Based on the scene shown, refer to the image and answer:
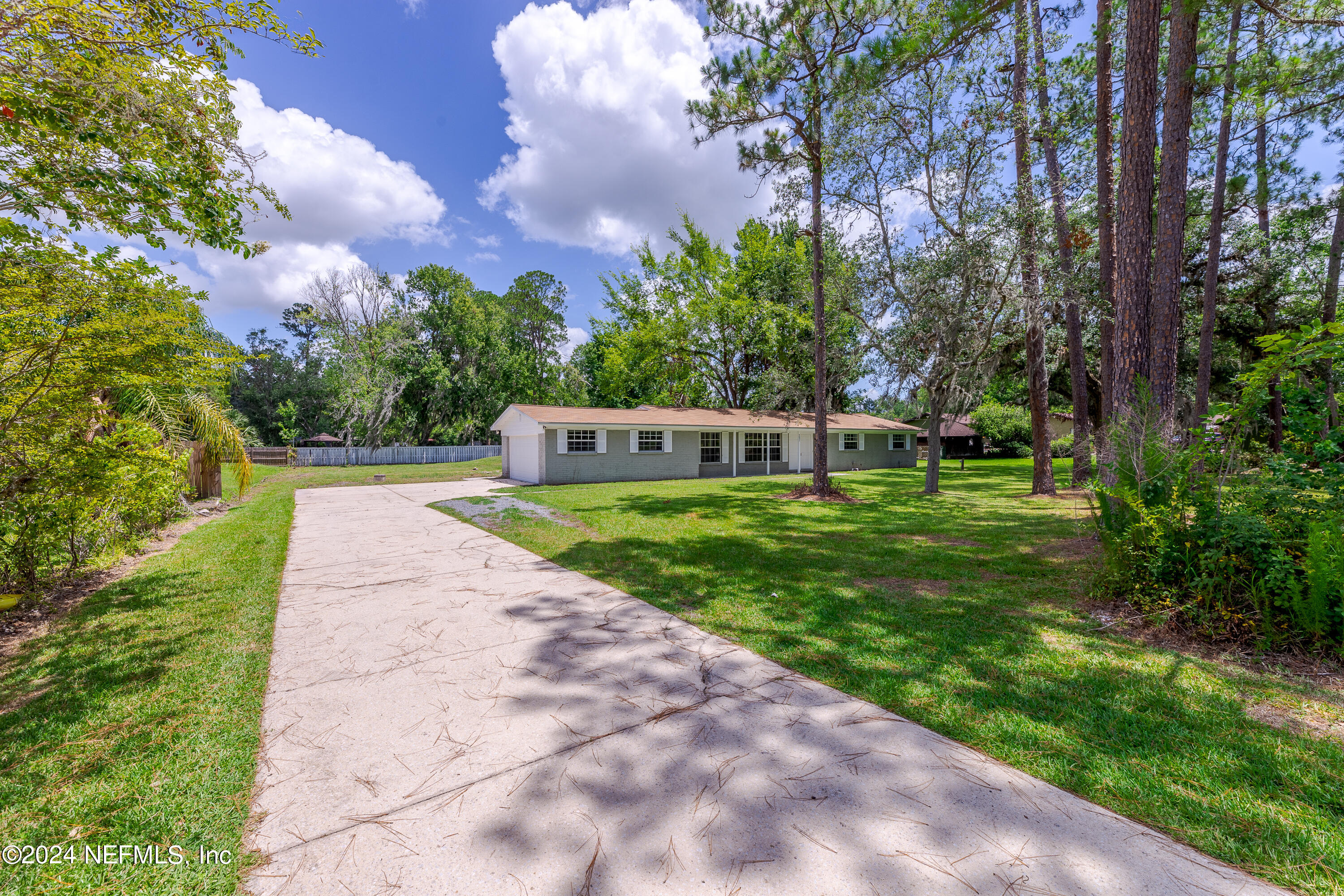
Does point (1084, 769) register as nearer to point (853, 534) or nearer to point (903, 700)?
point (903, 700)

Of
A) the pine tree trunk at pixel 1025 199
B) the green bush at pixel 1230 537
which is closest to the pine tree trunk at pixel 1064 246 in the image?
the pine tree trunk at pixel 1025 199

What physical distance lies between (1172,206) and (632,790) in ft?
23.2

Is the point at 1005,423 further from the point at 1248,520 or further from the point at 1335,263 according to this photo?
the point at 1248,520

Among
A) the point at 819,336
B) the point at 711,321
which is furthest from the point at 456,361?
the point at 819,336

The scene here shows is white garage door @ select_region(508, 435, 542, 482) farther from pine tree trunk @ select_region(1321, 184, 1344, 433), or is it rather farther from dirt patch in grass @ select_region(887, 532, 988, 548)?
pine tree trunk @ select_region(1321, 184, 1344, 433)

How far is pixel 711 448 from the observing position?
19.2 m

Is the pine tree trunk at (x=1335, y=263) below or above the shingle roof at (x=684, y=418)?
above

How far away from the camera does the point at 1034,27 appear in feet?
32.3

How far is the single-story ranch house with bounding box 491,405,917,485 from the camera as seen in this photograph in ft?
52.6

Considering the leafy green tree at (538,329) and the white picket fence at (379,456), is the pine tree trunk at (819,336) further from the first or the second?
the leafy green tree at (538,329)

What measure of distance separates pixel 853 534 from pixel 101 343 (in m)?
8.31

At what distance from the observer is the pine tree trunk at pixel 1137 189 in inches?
188

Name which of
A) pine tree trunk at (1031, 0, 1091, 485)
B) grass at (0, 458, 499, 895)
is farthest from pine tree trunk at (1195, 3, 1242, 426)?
grass at (0, 458, 499, 895)

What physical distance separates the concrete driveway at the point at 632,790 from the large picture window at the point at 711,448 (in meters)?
15.3
